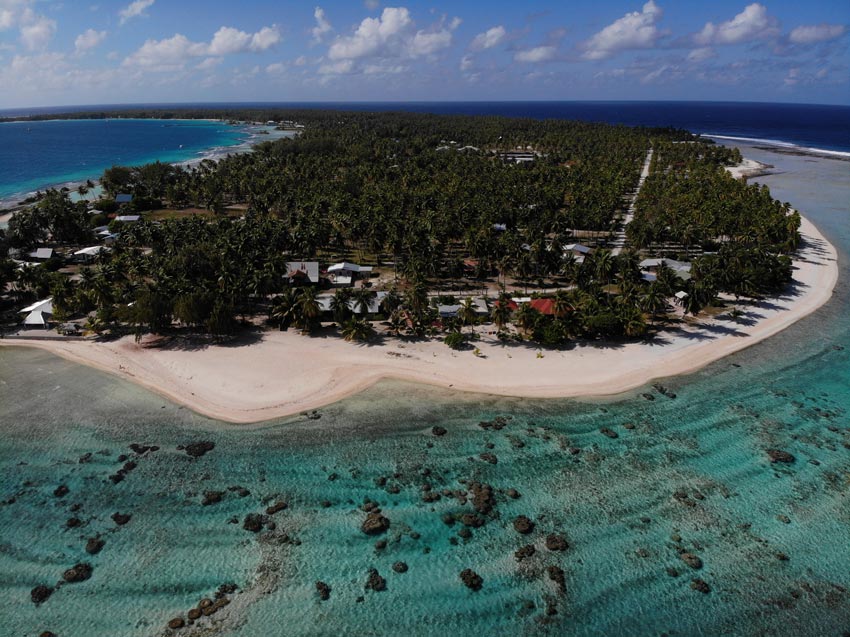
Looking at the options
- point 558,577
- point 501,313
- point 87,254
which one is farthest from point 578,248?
point 87,254

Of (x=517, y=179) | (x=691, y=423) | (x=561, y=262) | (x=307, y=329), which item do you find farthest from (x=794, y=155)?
(x=307, y=329)

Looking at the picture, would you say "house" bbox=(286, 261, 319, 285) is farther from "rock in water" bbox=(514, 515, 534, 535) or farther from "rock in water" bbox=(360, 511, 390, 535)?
"rock in water" bbox=(514, 515, 534, 535)

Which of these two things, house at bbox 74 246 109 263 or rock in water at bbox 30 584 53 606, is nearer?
rock in water at bbox 30 584 53 606

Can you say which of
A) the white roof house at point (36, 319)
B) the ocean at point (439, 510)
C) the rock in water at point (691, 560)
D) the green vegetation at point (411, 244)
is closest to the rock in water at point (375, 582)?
the ocean at point (439, 510)

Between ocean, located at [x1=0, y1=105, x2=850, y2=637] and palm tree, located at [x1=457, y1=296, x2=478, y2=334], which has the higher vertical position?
palm tree, located at [x1=457, y1=296, x2=478, y2=334]

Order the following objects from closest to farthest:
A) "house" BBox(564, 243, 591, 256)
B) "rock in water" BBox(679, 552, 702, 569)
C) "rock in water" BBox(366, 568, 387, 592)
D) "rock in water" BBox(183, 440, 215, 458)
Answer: "rock in water" BBox(366, 568, 387, 592) → "rock in water" BBox(679, 552, 702, 569) → "rock in water" BBox(183, 440, 215, 458) → "house" BBox(564, 243, 591, 256)

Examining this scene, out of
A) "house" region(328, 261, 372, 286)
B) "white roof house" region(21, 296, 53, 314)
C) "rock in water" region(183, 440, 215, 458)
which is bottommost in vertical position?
"rock in water" region(183, 440, 215, 458)

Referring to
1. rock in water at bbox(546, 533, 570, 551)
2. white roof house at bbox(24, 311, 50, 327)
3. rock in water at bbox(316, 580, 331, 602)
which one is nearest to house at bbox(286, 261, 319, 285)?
white roof house at bbox(24, 311, 50, 327)
